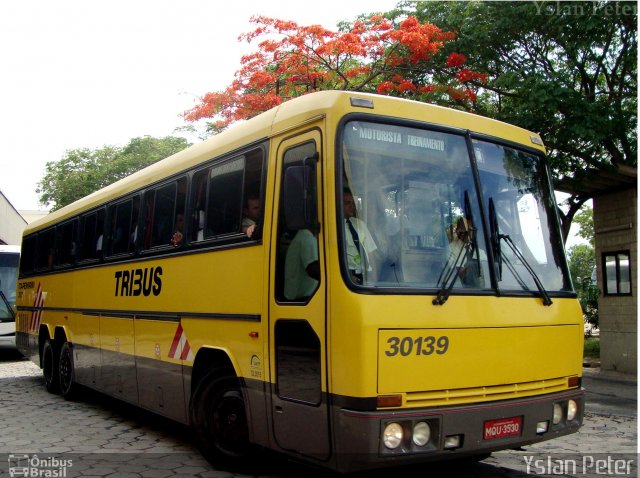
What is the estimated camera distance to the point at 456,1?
14.1m

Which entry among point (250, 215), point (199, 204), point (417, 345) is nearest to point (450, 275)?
point (417, 345)

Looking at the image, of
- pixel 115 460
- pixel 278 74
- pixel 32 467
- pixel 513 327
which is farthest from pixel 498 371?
pixel 278 74

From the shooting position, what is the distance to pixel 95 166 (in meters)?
38.5

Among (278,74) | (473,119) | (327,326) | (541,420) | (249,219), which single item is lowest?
(541,420)

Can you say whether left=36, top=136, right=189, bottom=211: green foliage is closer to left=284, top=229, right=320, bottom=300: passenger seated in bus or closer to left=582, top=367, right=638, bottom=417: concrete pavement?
left=582, top=367, right=638, bottom=417: concrete pavement

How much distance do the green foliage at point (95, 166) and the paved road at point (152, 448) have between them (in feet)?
86.6

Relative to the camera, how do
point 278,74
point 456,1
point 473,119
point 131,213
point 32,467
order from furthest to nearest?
point 278,74 < point 456,1 < point 131,213 < point 32,467 < point 473,119

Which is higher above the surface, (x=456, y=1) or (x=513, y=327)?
(x=456, y=1)

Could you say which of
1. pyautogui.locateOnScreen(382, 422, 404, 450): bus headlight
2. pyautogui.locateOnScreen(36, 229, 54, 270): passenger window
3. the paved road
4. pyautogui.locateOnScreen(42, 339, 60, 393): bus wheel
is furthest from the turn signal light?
pyautogui.locateOnScreen(36, 229, 54, 270): passenger window

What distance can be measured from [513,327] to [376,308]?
3.87 ft

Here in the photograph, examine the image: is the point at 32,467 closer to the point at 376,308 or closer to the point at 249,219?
the point at 249,219

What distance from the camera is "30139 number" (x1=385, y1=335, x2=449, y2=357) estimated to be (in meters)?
4.56

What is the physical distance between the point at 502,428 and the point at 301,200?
2.17m

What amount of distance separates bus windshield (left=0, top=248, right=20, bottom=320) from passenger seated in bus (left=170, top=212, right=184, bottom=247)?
12.1 meters
